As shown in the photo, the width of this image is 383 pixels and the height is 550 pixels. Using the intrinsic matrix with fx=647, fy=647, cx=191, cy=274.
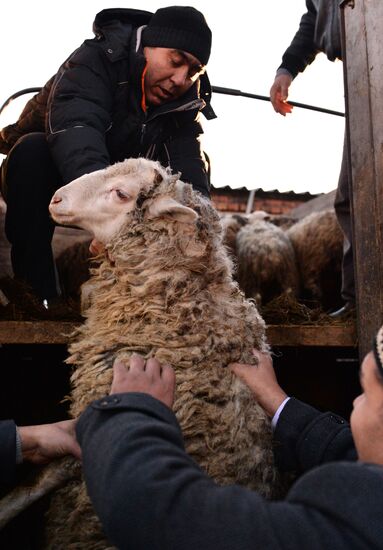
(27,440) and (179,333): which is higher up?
(179,333)

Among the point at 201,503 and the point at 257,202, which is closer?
the point at 201,503

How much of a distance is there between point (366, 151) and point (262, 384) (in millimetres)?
1212

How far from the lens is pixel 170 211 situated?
7.37ft

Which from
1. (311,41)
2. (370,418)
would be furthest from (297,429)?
(311,41)

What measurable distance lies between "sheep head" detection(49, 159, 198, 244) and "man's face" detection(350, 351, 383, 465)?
124 cm

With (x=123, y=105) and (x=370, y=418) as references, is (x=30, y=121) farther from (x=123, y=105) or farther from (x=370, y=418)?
(x=370, y=418)

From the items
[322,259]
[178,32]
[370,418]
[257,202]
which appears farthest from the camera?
[257,202]

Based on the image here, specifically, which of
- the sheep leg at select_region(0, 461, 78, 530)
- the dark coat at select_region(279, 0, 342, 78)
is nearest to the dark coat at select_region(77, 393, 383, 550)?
the sheep leg at select_region(0, 461, 78, 530)

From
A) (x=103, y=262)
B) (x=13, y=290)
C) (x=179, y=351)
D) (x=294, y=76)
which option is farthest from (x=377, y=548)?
(x=294, y=76)

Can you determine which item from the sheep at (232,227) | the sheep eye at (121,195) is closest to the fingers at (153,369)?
the sheep eye at (121,195)

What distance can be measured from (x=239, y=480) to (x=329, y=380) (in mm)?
1809

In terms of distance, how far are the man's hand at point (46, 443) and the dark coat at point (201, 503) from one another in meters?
0.71

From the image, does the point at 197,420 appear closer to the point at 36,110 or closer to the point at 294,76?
the point at 36,110

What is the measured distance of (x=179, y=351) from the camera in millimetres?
1989
